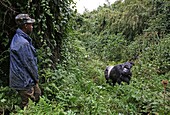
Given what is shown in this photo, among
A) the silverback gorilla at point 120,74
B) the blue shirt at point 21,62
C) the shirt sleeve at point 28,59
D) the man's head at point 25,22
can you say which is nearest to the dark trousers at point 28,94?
the blue shirt at point 21,62

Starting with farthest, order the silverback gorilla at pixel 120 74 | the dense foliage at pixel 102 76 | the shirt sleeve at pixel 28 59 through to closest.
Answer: the silverback gorilla at pixel 120 74
the dense foliage at pixel 102 76
the shirt sleeve at pixel 28 59

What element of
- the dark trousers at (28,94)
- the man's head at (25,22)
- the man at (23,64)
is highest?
the man's head at (25,22)

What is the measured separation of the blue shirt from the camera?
412 cm

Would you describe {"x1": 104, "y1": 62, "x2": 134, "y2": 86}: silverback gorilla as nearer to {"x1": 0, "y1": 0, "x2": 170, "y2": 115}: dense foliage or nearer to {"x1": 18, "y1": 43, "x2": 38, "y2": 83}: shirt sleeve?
{"x1": 0, "y1": 0, "x2": 170, "y2": 115}: dense foliage

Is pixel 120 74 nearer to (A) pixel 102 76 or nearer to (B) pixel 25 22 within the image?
(A) pixel 102 76

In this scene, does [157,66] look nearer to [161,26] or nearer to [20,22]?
[161,26]

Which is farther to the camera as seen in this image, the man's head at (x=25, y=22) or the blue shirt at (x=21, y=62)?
the man's head at (x=25, y=22)

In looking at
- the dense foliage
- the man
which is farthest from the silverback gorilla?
the man

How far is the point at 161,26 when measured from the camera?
1095cm

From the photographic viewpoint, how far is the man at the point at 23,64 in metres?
4.12

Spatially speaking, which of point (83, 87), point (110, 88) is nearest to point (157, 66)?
point (110, 88)

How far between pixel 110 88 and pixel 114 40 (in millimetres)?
7182

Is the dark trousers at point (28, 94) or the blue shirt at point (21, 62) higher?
the blue shirt at point (21, 62)

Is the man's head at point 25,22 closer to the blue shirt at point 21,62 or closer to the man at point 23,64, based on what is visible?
the man at point 23,64
